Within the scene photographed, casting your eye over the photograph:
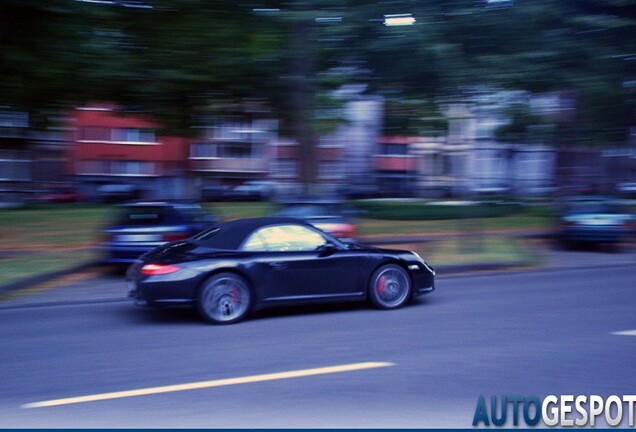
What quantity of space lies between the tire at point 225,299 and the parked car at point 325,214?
652cm

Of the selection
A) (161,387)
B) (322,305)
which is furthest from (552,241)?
(161,387)

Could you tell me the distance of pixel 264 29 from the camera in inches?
672

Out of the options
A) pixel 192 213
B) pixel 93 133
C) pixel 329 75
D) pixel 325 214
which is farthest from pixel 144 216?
pixel 93 133

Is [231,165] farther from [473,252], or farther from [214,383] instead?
[214,383]

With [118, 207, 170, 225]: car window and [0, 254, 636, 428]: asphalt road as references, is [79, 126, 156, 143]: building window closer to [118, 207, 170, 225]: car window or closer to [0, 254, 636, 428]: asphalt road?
[118, 207, 170, 225]: car window

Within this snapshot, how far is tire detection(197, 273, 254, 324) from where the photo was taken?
27.6ft

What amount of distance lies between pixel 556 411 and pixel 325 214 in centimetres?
1059

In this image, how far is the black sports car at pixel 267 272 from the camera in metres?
8.36

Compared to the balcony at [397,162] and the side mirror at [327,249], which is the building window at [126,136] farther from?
the side mirror at [327,249]

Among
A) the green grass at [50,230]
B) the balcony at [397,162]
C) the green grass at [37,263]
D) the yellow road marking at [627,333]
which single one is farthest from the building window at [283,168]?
the yellow road marking at [627,333]

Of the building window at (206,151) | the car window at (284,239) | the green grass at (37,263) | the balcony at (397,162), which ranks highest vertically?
the building window at (206,151)

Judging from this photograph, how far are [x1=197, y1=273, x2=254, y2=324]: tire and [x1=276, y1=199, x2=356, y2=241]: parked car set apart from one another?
652 centimetres

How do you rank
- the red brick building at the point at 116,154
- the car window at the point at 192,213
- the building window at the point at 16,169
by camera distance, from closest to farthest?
the car window at the point at 192,213 < the building window at the point at 16,169 < the red brick building at the point at 116,154

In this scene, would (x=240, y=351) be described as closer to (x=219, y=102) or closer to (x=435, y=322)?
(x=435, y=322)
